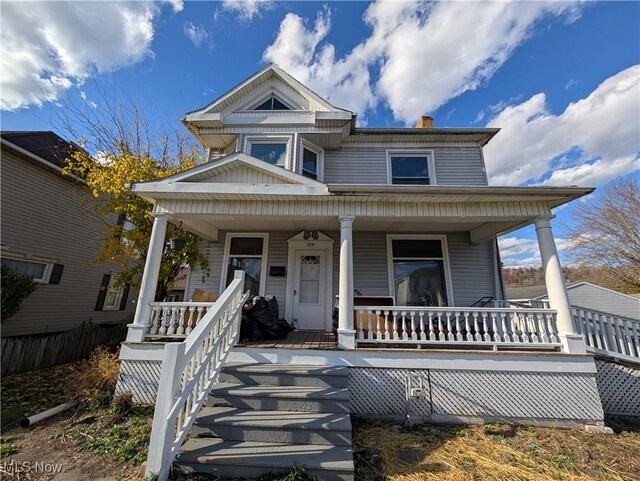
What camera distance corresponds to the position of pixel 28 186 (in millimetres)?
8258

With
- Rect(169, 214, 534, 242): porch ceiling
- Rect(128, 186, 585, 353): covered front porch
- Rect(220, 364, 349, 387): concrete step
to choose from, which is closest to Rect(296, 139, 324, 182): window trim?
Rect(169, 214, 534, 242): porch ceiling

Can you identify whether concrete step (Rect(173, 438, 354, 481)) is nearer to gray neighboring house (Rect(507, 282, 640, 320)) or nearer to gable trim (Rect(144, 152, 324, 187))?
gable trim (Rect(144, 152, 324, 187))

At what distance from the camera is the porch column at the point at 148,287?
4551 millimetres

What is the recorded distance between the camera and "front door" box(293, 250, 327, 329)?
6.53m

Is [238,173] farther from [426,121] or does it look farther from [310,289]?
[426,121]

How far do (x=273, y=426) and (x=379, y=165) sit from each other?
668cm

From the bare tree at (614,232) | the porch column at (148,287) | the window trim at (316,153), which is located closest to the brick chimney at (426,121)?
the window trim at (316,153)

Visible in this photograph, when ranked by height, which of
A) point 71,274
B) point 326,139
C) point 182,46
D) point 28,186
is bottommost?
point 71,274

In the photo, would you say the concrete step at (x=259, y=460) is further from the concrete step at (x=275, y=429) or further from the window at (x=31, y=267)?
the window at (x=31, y=267)

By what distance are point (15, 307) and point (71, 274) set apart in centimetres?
304

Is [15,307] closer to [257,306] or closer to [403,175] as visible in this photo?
[257,306]

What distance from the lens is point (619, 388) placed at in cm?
434

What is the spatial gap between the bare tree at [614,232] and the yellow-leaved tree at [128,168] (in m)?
27.9

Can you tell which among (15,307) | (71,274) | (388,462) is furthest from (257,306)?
(71,274)
